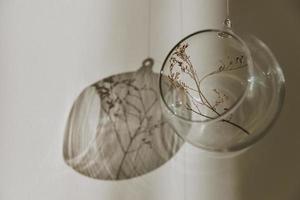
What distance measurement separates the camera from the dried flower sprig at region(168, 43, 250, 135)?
35.0 inches

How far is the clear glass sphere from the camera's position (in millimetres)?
830

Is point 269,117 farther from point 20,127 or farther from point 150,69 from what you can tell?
point 20,127

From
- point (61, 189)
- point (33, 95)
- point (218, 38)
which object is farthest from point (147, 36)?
point (61, 189)

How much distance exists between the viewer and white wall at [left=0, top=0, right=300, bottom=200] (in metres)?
0.89

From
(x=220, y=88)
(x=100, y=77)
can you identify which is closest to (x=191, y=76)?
(x=220, y=88)

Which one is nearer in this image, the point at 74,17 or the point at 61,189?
the point at 61,189

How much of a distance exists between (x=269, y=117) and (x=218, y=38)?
23 cm

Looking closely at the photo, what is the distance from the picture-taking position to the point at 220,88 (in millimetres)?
895

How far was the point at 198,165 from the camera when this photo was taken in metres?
0.91

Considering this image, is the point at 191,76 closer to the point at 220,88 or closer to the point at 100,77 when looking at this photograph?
the point at 220,88

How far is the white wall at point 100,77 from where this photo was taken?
893mm

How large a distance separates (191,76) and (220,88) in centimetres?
8

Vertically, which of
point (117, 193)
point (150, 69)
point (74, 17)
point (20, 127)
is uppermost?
point (74, 17)

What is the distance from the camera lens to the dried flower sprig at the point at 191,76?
89cm
